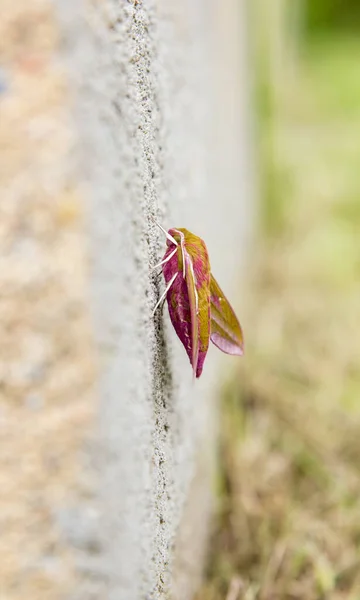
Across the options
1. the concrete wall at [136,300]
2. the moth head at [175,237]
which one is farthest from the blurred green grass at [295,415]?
the moth head at [175,237]

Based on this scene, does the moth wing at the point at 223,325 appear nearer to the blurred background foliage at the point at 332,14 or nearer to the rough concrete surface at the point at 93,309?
the rough concrete surface at the point at 93,309

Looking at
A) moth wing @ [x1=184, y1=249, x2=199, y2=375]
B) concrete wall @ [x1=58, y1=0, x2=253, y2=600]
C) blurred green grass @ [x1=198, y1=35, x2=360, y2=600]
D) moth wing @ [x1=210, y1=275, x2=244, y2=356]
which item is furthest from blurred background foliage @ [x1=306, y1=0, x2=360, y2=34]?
moth wing @ [x1=184, y1=249, x2=199, y2=375]

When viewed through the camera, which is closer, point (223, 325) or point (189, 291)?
point (189, 291)

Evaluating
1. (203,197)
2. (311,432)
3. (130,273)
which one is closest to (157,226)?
(130,273)

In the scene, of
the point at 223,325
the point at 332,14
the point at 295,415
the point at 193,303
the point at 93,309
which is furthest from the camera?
the point at 332,14

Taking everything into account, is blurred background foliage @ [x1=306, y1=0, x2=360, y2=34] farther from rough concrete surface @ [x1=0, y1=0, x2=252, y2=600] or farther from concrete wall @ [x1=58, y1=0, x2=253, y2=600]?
rough concrete surface @ [x1=0, y1=0, x2=252, y2=600]

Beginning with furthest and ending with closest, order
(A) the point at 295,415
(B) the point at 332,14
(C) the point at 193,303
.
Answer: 1. (B) the point at 332,14
2. (A) the point at 295,415
3. (C) the point at 193,303

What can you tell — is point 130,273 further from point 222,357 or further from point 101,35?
point 222,357

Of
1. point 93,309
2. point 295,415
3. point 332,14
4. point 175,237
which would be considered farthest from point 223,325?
point 332,14

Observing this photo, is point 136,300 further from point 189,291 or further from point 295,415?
point 295,415
